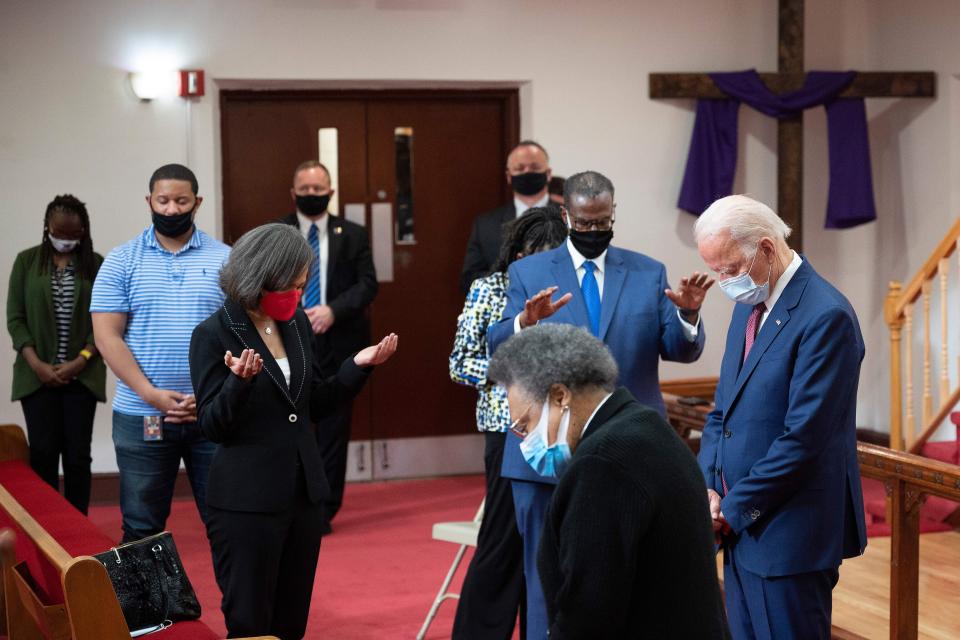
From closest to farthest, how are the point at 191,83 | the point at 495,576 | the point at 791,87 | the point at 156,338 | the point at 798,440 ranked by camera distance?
1. the point at 798,440
2. the point at 495,576
3. the point at 156,338
4. the point at 191,83
5. the point at 791,87

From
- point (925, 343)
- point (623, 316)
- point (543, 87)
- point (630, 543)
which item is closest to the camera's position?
point (630, 543)

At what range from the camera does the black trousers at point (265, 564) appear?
10.3 feet

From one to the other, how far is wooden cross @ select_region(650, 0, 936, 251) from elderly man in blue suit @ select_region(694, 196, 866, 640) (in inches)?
183

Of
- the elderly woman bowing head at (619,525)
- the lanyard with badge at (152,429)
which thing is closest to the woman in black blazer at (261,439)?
the lanyard with badge at (152,429)

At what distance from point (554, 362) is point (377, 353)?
112cm

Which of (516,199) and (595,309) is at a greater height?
(516,199)

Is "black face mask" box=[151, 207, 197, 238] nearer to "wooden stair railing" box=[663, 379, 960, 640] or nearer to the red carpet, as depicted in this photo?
the red carpet

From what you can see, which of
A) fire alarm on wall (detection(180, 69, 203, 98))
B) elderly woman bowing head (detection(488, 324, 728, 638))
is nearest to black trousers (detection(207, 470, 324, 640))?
elderly woman bowing head (detection(488, 324, 728, 638))

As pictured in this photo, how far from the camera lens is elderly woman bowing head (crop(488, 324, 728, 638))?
7.00 feet

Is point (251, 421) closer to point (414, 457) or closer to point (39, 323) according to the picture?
point (39, 323)

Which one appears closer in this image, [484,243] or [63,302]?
[63,302]

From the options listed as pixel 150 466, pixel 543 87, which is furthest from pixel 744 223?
pixel 543 87

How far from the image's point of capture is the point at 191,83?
6.96 meters

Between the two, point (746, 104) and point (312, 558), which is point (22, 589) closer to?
point (312, 558)
